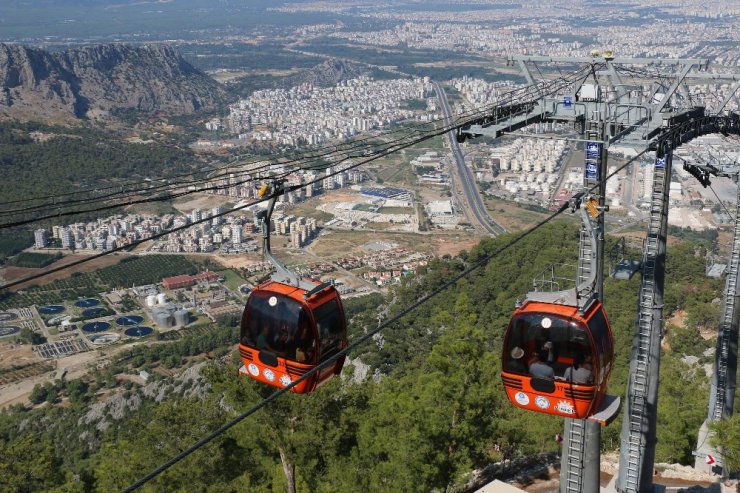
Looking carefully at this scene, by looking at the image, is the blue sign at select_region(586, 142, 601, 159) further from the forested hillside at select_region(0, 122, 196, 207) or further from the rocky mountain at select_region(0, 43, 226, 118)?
the rocky mountain at select_region(0, 43, 226, 118)

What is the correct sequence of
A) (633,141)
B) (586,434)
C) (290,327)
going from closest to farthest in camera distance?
(290,327) < (586,434) < (633,141)

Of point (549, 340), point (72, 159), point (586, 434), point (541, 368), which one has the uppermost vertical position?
point (549, 340)

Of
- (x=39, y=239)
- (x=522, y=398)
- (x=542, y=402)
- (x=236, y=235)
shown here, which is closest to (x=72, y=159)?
(x=39, y=239)

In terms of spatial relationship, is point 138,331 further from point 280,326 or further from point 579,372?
point 579,372

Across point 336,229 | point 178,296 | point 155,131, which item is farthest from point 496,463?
point 155,131

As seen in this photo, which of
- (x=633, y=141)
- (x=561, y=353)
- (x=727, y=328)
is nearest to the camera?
(x=561, y=353)

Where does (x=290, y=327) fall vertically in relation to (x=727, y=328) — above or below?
above

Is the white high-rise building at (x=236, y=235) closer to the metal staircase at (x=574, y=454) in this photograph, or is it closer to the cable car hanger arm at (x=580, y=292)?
the metal staircase at (x=574, y=454)
